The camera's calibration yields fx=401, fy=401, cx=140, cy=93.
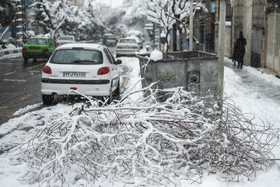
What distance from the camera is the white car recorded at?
9.73 m

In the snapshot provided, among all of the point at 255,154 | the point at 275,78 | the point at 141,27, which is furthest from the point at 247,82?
the point at 141,27

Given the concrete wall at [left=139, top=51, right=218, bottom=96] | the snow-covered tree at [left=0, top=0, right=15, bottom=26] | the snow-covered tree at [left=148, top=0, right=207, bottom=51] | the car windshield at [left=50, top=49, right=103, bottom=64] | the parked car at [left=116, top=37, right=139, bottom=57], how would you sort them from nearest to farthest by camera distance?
the concrete wall at [left=139, top=51, right=218, bottom=96] → the car windshield at [left=50, top=49, right=103, bottom=64] → the snow-covered tree at [left=148, top=0, right=207, bottom=51] → the parked car at [left=116, top=37, right=139, bottom=57] → the snow-covered tree at [left=0, top=0, right=15, bottom=26]

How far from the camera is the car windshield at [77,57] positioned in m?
9.98

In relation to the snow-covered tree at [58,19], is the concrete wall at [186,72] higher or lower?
lower

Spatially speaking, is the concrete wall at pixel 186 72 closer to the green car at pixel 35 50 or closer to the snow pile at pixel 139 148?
the snow pile at pixel 139 148

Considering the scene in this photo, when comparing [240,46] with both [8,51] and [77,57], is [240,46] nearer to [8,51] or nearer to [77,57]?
[77,57]

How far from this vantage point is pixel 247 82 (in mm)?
14789

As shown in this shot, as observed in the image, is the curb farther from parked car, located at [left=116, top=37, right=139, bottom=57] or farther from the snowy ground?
the snowy ground

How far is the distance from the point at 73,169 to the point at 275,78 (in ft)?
39.4

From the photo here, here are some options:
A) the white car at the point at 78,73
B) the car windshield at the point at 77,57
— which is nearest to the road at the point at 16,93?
the white car at the point at 78,73

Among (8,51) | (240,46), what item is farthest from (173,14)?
(8,51)

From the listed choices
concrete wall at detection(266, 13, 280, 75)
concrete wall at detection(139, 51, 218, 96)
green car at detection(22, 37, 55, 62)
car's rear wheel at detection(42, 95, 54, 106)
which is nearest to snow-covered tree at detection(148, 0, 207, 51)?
concrete wall at detection(266, 13, 280, 75)

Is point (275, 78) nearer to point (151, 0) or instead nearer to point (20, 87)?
point (20, 87)

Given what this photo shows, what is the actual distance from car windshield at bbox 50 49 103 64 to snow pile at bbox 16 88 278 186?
16.1ft
